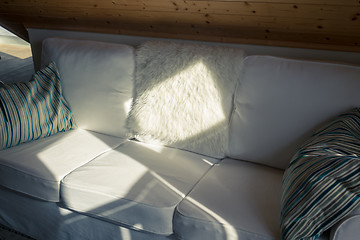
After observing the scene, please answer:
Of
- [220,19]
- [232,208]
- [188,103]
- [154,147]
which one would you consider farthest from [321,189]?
[220,19]

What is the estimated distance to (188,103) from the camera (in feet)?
6.08

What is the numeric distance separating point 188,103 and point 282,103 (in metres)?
0.47

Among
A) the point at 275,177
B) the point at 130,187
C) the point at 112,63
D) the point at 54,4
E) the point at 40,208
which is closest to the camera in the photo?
the point at 130,187

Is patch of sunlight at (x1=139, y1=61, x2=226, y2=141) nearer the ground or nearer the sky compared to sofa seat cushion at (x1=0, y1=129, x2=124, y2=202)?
nearer the sky

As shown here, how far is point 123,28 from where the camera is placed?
2420 millimetres

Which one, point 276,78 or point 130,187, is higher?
point 276,78

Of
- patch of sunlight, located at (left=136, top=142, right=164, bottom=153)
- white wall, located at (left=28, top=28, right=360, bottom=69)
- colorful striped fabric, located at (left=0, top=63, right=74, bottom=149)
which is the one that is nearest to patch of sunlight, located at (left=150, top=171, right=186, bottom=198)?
patch of sunlight, located at (left=136, top=142, right=164, bottom=153)

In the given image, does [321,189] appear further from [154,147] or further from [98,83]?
[98,83]

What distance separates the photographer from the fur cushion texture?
5.93 feet

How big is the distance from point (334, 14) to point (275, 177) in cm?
78

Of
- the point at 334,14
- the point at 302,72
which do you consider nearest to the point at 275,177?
the point at 302,72

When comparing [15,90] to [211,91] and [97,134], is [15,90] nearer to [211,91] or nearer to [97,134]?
[97,134]

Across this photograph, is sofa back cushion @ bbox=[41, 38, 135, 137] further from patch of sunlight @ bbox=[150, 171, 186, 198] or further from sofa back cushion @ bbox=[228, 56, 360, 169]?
sofa back cushion @ bbox=[228, 56, 360, 169]

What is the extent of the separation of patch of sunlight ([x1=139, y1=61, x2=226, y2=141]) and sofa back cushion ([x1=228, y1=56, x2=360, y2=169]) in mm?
118
